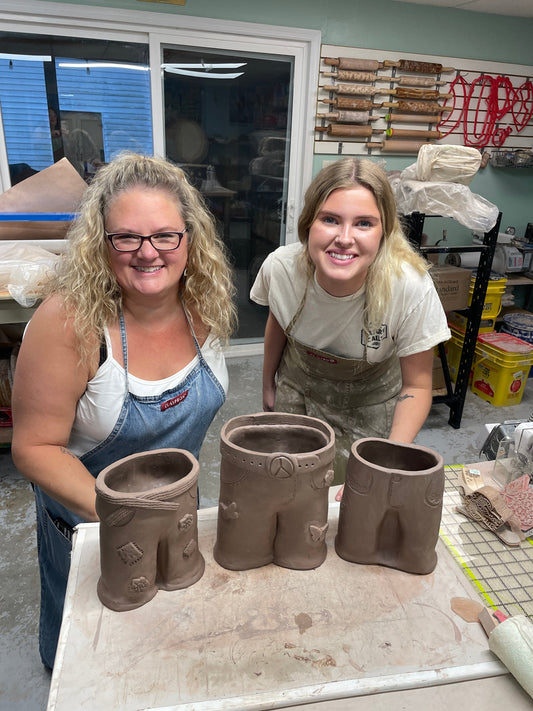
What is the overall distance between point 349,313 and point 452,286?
1889mm

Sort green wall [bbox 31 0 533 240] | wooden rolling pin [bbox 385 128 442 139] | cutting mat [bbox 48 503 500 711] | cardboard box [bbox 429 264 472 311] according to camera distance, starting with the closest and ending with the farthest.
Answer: cutting mat [bbox 48 503 500 711] < cardboard box [bbox 429 264 472 311] < green wall [bbox 31 0 533 240] < wooden rolling pin [bbox 385 128 442 139]

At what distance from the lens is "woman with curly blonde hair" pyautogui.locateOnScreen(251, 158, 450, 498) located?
1.33m

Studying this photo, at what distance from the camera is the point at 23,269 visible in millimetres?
1932

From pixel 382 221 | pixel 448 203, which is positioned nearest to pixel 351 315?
pixel 382 221

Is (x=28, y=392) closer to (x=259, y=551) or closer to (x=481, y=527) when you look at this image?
(x=259, y=551)

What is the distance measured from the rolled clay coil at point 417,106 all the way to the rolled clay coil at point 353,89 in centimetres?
16

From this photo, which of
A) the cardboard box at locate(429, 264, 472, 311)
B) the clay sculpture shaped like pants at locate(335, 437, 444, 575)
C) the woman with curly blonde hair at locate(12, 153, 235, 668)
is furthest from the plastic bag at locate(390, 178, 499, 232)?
the clay sculpture shaped like pants at locate(335, 437, 444, 575)

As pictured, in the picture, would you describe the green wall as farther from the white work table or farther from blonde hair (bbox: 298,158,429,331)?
the white work table

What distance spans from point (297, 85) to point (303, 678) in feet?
12.5

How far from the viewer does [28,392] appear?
3.55 ft

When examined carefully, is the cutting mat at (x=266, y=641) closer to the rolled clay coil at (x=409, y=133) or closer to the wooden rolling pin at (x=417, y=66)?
the rolled clay coil at (x=409, y=133)

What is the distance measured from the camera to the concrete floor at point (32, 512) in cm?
165

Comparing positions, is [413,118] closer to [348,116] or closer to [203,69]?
[348,116]

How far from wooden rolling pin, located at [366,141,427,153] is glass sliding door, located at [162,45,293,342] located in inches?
27.5
